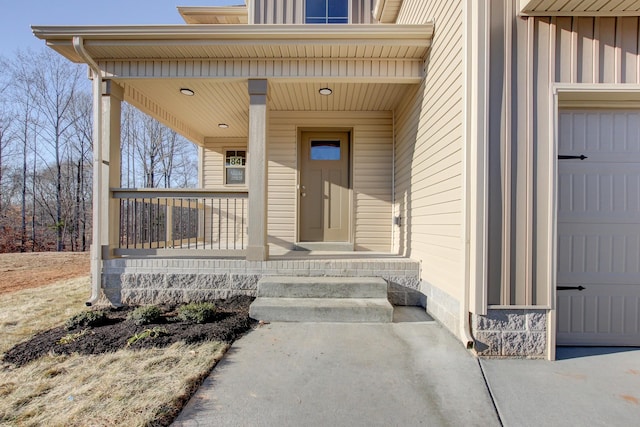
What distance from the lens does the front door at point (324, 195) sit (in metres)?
5.39

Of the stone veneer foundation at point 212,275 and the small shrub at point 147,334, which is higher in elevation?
the stone veneer foundation at point 212,275

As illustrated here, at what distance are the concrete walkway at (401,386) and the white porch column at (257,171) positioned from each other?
125cm

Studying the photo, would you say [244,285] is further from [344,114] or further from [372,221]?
[344,114]

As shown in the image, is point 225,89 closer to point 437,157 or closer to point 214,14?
point 437,157

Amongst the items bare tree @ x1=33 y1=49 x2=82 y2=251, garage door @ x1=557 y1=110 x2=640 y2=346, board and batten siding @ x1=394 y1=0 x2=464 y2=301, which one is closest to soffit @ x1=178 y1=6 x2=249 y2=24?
board and batten siding @ x1=394 y1=0 x2=464 y2=301

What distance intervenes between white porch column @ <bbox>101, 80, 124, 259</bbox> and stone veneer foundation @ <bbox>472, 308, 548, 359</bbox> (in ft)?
13.9

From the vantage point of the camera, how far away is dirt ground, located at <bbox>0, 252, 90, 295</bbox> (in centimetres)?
558

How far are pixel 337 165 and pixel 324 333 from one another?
3159 mm

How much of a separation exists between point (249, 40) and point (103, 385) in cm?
355

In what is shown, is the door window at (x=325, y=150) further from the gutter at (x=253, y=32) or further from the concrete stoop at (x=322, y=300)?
the concrete stoop at (x=322, y=300)

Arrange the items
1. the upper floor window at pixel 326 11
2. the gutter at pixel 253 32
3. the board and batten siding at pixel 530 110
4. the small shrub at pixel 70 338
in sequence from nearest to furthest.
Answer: the board and batten siding at pixel 530 110 → the small shrub at pixel 70 338 → the gutter at pixel 253 32 → the upper floor window at pixel 326 11

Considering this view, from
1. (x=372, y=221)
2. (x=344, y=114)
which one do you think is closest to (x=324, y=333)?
(x=372, y=221)

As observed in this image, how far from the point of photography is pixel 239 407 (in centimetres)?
188

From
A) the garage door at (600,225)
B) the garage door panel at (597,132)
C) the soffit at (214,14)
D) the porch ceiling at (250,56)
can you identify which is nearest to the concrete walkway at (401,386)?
the garage door at (600,225)
